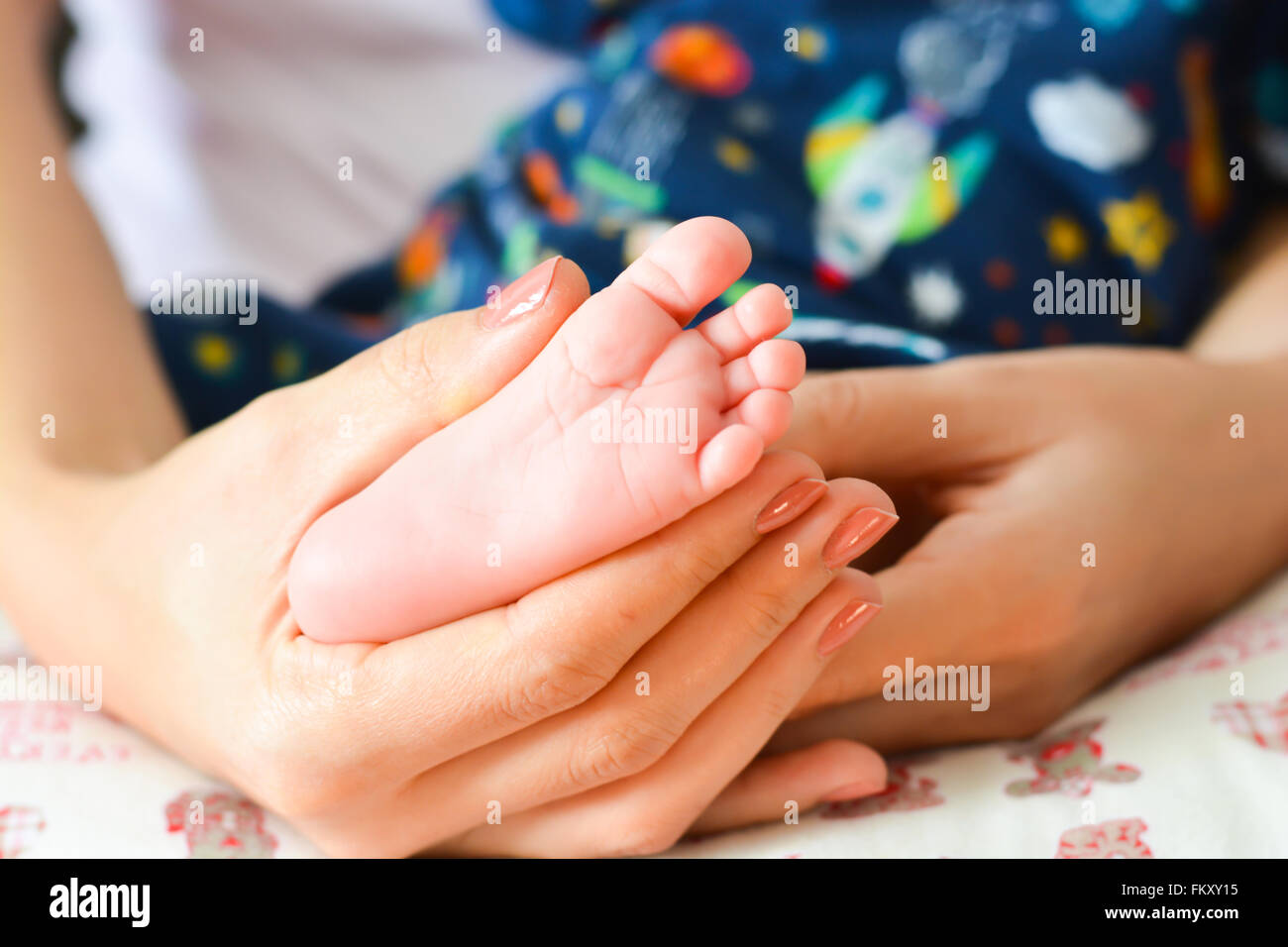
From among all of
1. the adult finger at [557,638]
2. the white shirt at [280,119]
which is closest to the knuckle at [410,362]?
the adult finger at [557,638]

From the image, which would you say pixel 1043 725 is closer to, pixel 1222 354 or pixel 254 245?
pixel 1222 354

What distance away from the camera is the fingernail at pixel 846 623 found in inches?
20.5

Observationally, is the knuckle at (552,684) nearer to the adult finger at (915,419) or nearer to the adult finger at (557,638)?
the adult finger at (557,638)

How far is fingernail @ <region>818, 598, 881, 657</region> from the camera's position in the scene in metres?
0.52

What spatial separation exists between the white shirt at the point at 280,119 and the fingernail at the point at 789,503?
2.49 feet

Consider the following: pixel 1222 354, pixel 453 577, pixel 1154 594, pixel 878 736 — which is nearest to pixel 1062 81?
pixel 1222 354

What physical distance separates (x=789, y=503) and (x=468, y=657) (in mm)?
156

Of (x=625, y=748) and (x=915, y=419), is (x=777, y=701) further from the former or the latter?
(x=915, y=419)

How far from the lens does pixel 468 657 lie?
1.54 ft

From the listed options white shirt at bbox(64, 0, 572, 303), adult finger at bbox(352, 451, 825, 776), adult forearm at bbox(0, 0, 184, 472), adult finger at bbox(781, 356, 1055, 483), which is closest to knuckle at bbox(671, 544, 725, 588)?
adult finger at bbox(352, 451, 825, 776)

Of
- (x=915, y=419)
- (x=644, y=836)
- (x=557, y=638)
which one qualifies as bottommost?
(x=644, y=836)

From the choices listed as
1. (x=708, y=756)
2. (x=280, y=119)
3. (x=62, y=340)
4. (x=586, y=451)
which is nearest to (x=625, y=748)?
(x=708, y=756)

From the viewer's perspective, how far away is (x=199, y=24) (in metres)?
1.17
